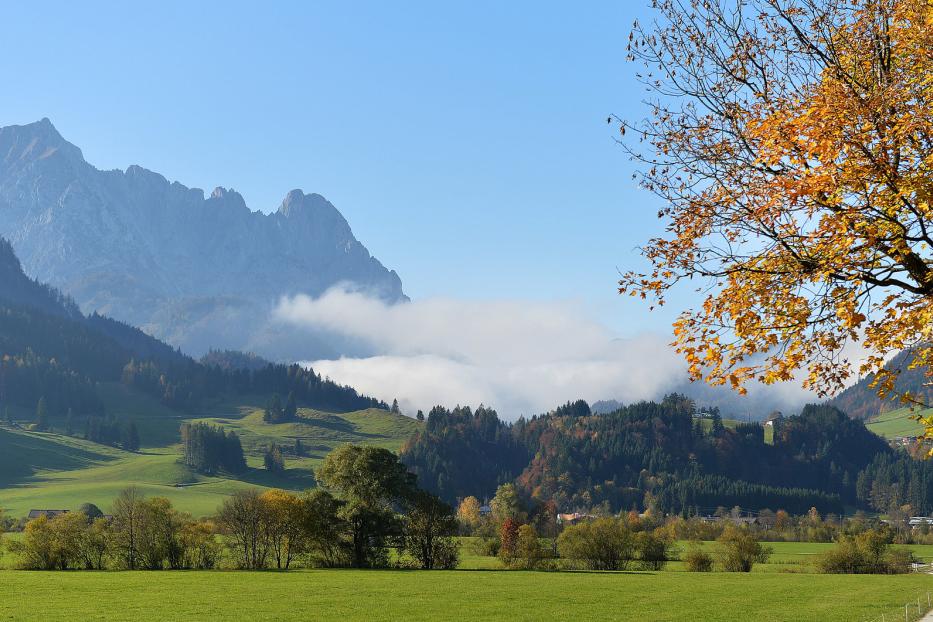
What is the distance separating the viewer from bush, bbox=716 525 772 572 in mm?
120875

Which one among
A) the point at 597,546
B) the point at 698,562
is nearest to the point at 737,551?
the point at 698,562

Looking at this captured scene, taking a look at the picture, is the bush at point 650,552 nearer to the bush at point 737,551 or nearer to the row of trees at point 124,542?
the bush at point 737,551

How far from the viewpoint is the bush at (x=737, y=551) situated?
121 meters

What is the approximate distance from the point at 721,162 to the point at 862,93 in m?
3.17

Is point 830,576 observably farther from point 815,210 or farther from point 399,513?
point 815,210

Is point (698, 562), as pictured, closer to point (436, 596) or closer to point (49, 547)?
point (436, 596)

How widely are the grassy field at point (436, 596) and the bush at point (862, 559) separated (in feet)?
66.2

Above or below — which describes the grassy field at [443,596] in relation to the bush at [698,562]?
above

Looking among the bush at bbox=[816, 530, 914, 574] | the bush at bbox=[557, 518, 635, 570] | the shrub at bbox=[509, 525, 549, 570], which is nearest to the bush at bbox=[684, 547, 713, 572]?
the bush at bbox=[557, 518, 635, 570]

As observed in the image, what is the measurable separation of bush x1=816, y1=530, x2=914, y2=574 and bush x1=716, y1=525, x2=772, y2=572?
930 cm

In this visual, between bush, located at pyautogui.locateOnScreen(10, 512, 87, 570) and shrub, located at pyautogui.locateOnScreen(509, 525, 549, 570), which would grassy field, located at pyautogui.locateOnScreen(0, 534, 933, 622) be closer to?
bush, located at pyautogui.locateOnScreen(10, 512, 87, 570)

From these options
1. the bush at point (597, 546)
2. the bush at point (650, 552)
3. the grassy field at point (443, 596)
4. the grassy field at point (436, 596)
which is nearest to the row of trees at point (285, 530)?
Result: the grassy field at point (443, 596)

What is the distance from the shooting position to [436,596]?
72.2m

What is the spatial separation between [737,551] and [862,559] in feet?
57.6
